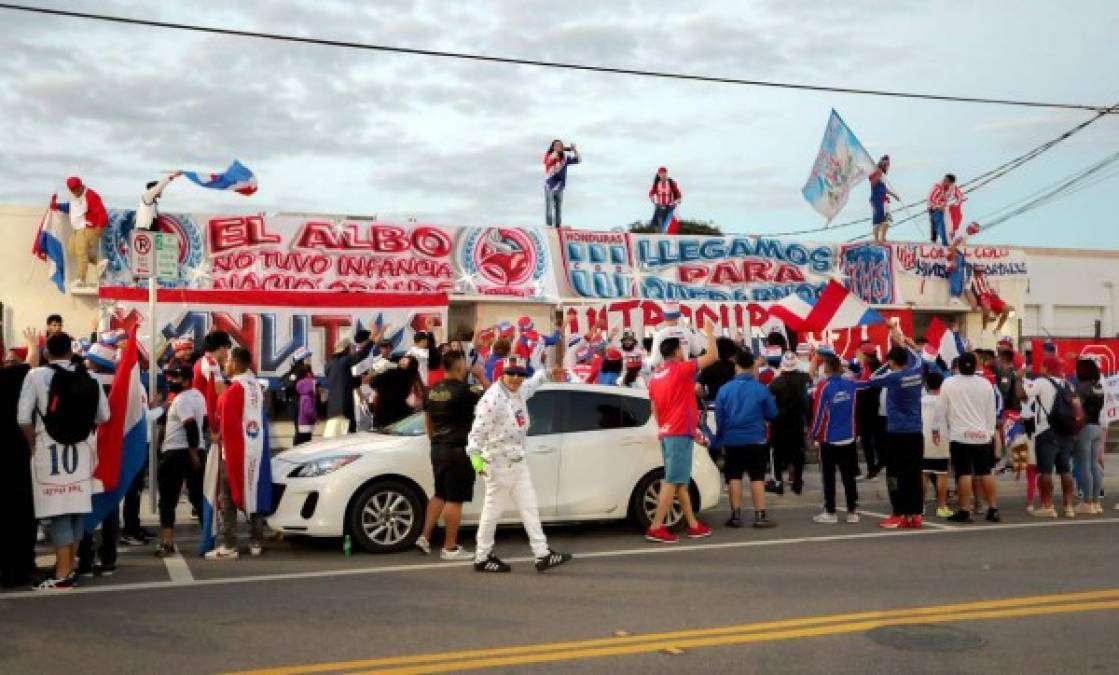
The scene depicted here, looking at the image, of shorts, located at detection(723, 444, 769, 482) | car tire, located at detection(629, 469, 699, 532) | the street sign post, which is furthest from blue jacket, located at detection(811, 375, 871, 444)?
the street sign post

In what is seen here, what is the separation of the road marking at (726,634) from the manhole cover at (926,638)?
0.15 metres

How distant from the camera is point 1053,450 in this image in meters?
12.2

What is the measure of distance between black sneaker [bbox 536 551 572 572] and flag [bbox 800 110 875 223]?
1627 cm

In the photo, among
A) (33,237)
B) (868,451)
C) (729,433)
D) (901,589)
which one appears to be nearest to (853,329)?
(868,451)

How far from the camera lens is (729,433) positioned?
11375 millimetres

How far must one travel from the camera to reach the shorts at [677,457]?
10312 mm

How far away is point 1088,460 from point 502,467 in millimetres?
7177

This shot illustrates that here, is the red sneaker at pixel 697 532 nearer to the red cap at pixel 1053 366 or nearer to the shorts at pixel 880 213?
the red cap at pixel 1053 366

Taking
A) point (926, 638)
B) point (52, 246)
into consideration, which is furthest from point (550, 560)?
point (52, 246)

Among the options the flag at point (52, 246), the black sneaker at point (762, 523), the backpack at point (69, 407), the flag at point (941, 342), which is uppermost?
the flag at point (52, 246)

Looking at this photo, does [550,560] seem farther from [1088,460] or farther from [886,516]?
[1088,460]

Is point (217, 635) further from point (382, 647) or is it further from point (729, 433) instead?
point (729, 433)

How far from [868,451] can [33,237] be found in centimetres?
A: 1281

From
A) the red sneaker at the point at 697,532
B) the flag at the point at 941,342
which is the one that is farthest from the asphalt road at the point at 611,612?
the flag at the point at 941,342
